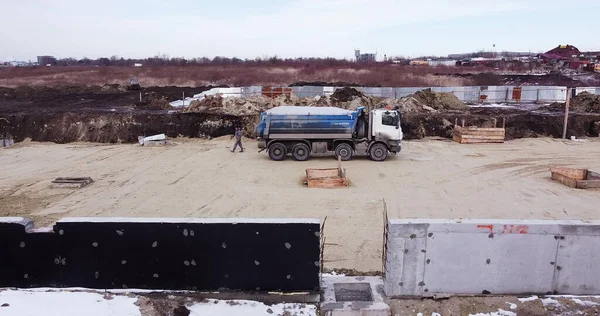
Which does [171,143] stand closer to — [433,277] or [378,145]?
[378,145]

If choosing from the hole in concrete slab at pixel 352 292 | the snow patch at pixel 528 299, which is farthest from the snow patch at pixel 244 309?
the snow patch at pixel 528 299

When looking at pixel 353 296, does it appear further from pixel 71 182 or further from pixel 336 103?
pixel 336 103

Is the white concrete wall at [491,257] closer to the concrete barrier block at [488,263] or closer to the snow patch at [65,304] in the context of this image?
the concrete barrier block at [488,263]

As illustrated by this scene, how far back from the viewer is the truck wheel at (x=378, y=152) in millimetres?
20359

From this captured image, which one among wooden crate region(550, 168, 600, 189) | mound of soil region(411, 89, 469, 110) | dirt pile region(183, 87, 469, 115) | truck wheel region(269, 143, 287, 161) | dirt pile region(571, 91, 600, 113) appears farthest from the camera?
mound of soil region(411, 89, 469, 110)

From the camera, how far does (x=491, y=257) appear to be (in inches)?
231

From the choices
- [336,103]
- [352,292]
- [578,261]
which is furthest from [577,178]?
[336,103]

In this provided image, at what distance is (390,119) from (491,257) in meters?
14.8

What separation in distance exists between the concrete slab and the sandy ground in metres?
3.32

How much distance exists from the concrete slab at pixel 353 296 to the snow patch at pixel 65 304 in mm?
2160

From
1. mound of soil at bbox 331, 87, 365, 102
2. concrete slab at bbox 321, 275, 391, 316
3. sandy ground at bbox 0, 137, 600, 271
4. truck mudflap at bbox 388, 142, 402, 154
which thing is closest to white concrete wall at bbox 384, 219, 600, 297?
concrete slab at bbox 321, 275, 391, 316

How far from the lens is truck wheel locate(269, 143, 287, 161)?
20.5 m

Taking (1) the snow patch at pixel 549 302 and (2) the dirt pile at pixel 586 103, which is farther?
(2) the dirt pile at pixel 586 103

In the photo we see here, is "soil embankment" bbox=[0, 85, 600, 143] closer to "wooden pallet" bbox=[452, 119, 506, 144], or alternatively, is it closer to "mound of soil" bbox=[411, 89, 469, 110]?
"mound of soil" bbox=[411, 89, 469, 110]
